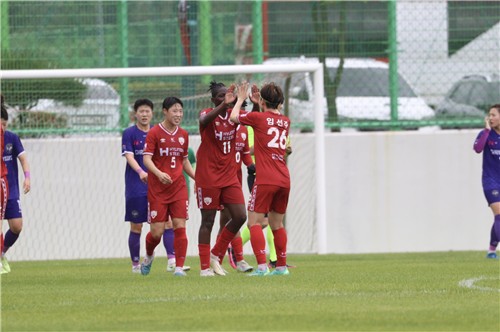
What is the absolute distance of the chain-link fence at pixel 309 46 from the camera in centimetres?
1903

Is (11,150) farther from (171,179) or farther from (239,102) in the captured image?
(239,102)

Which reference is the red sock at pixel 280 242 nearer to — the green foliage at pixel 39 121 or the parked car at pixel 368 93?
the green foliage at pixel 39 121

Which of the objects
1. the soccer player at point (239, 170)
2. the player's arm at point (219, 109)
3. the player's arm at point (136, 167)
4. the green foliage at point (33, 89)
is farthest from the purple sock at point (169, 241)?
the green foliage at point (33, 89)

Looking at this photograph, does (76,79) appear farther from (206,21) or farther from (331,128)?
(331,128)

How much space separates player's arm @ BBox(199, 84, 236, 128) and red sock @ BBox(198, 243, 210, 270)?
4.06 ft

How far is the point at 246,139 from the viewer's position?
1233cm

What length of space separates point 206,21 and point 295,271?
7.69 m

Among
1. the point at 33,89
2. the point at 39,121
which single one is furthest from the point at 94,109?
the point at 33,89

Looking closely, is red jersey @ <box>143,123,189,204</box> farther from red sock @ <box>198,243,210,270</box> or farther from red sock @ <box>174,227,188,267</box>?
red sock @ <box>198,243,210,270</box>

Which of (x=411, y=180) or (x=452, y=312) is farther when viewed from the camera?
(x=411, y=180)

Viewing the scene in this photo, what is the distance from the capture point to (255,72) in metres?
17.4

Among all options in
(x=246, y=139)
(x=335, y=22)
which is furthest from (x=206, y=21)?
(x=246, y=139)

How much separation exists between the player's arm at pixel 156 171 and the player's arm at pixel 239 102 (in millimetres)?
925

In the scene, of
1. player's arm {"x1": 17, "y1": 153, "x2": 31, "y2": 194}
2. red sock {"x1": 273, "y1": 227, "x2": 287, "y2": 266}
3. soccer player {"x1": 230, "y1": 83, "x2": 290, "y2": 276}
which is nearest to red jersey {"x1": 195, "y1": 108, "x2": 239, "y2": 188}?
soccer player {"x1": 230, "y1": 83, "x2": 290, "y2": 276}
